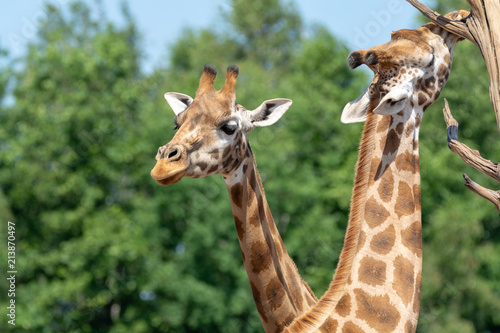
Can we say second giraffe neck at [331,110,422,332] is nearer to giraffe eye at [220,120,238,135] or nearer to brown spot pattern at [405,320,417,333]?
brown spot pattern at [405,320,417,333]

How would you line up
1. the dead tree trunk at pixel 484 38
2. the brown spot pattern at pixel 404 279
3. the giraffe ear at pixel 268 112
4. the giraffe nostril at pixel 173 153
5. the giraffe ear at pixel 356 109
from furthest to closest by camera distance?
the giraffe ear at pixel 268 112, the giraffe ear at pixel 356 109, the giraffe nostril at pixel 173 153, the dead tree trunk at pixel 484 38, the brown spot pattern at pixel 404 279

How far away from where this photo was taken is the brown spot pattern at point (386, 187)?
5.96 metres

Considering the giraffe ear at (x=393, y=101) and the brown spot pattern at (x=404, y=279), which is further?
the giraffe ear at (x=393, y=101)

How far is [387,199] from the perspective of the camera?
5.96 metres

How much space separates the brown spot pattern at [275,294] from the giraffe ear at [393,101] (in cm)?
210

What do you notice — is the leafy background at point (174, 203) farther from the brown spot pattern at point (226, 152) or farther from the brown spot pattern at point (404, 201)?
the brown spot pattern at point (404, 201)

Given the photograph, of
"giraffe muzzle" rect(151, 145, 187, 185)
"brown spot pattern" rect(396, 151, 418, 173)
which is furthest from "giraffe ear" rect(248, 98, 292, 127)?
"brown spot pattern" rect(396, 151, 418, 173)

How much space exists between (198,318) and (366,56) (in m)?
20.6

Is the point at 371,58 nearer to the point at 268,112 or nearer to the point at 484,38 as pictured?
the point at 484,38

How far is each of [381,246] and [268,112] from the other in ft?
7.16

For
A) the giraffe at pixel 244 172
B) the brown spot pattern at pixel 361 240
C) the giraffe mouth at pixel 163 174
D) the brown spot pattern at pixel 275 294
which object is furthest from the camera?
the brown spot pattern at pixel 275 294

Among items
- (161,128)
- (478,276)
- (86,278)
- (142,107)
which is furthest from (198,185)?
(478,276)

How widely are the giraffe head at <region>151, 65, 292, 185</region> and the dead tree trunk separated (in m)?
1.92

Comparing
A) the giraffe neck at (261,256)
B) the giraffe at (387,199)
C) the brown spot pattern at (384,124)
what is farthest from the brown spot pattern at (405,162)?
the giraffe neck at (261,256)
